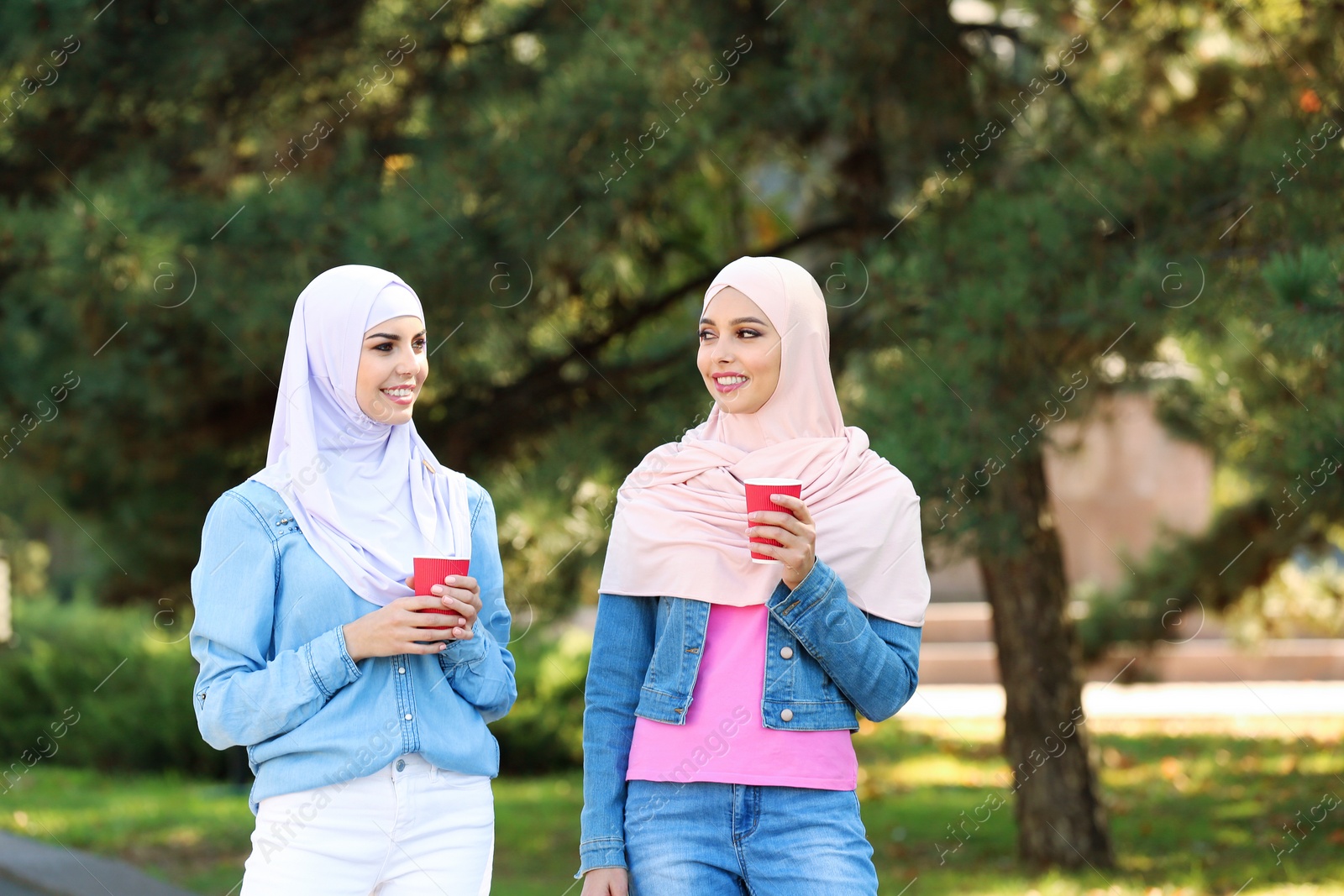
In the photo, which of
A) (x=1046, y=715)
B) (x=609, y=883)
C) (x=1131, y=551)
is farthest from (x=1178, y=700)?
(x=609, y=883)

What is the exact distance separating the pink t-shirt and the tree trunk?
383cm

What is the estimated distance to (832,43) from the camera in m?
5.10

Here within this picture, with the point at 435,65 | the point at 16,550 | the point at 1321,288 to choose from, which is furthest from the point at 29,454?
the point at 16,550

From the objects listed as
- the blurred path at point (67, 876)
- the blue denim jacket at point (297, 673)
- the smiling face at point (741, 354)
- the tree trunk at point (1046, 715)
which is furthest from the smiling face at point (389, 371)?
the tree trunk at point (1046, 715)

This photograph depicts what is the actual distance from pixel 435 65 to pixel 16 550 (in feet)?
35.4

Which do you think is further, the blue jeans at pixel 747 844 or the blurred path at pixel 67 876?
the blurred path at pixel 67 876

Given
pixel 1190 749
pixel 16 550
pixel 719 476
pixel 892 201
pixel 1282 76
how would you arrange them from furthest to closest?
pixel 16 550 < pixel 1190 749 < pixel 892 201 < pixel 1282 76 < pixel 719 476

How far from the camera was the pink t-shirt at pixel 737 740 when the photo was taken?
238 cm

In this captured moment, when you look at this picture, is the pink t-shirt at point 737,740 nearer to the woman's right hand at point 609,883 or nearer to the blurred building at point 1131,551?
the woman's right hand at point 609,883

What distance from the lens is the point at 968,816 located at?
7.73m

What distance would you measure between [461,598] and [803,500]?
24.5 inches

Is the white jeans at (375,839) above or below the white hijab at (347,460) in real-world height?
below

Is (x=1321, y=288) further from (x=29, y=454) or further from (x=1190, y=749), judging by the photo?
(x=1190, y=749)

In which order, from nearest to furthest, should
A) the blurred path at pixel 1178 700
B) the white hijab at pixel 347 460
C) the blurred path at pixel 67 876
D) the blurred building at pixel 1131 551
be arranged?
the white hijab at pixel 347 460 < the blurred path at pixel 67 876 < the blurred path at pixel 1178 700 < the blurred building at pixel 1131 551
